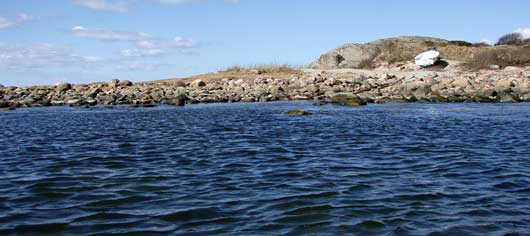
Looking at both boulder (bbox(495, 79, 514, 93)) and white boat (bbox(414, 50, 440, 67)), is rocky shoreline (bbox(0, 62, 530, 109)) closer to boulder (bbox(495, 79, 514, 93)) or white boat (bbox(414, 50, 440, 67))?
boulder (bbox(495, 79, 514, 93))

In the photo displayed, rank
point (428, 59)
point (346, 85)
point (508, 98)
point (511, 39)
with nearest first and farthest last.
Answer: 1. point (508, 98)
2. point (346, 85)
3. point (428, 59)
4. point (511, 39)

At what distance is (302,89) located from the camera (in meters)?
44.8

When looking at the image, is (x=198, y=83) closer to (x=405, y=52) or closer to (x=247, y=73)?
(x=247, y=73)

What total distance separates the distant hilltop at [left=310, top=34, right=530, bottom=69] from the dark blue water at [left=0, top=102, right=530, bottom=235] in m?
43.2

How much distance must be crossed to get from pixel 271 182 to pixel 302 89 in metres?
34.6

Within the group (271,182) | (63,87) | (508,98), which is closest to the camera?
(271,182)

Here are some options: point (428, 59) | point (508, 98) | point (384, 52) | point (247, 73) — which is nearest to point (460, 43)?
point (384, 52)

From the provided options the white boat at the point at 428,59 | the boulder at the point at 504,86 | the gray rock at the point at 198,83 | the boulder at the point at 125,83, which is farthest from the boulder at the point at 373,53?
the boulder at the point at 504,86

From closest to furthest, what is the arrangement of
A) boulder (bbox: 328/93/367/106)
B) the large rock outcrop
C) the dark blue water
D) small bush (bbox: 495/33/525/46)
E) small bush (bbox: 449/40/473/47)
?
the dark blue water, boulder (bbox: 328/93/367/106), the large rock outcrop, small bush (bbox: 449/40/473/47), small bush (bbox: 495/33/525/46)

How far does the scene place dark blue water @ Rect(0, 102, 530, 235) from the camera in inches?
303

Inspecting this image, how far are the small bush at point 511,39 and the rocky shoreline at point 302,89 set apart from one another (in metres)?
22.0

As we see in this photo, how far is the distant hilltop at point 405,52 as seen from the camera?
6000cm

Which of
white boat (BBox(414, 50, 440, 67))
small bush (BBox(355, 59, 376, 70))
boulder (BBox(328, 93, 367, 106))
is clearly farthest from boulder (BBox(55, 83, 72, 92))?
white boat (BBox(414, 50, 440, 67))

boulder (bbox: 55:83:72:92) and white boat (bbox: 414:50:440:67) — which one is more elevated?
white boat (bbox: 414:50:440:67)
